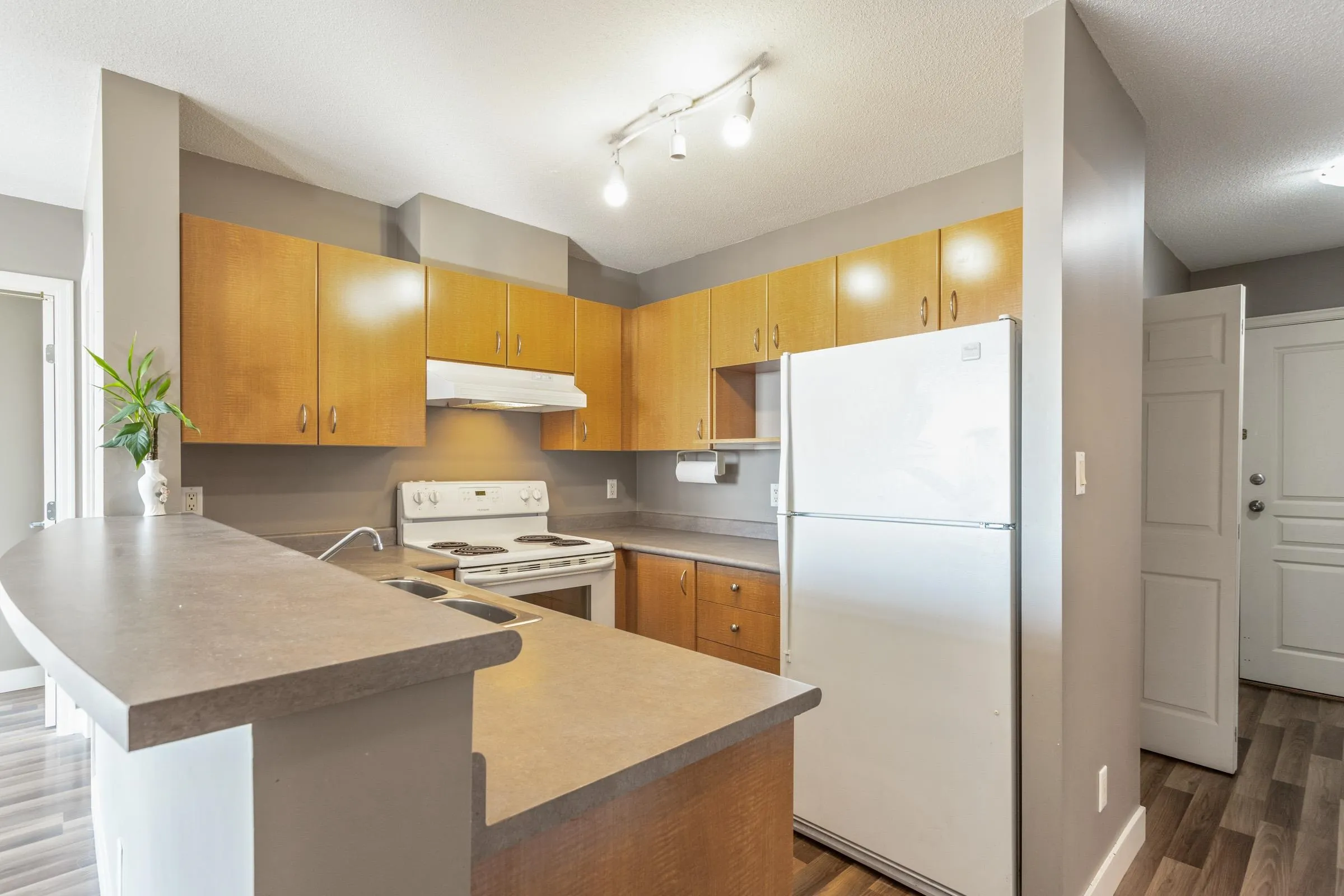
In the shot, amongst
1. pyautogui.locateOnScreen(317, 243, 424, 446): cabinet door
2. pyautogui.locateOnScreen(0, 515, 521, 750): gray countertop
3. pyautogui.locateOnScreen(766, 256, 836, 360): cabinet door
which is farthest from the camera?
pyautogui.locateOnScreen(766, 256, 836, 360): cabinet door

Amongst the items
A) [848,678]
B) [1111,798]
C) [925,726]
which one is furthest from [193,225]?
[1111,798]

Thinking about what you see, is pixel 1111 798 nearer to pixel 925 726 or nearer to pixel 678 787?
pixel 925 726

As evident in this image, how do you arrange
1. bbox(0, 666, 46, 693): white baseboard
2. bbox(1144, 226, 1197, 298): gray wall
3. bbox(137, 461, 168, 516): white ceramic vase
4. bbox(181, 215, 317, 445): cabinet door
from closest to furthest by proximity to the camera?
1. bbox(137, 461, 168, 516): white ceramic vase
2. bbox(181, 215, 317, 445): cabinet door
3. bbox(1144, 226, 1197, 298): gray wall
4. bbox(0, 666, 46, 693): white baseboard

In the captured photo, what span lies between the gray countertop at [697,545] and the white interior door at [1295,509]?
289 cm

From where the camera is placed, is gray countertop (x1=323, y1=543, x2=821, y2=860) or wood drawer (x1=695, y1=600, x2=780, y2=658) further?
wood drawer (x1=695, y1=600, x2=780, y2=658)

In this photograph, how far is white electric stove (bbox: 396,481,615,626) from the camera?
9.20ft

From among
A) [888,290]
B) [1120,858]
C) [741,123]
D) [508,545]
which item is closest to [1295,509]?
[1120,858]

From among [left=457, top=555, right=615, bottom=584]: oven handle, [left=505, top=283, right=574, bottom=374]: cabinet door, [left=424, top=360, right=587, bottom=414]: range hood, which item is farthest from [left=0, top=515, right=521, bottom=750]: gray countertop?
[left=505, top=283, right=574, bottom=374]: cabinet door

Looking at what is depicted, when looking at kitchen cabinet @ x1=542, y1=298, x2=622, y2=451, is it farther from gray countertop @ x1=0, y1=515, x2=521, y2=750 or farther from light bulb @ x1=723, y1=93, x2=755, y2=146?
gray countertop @ x1=0, y1=515, x2=521, y2=750

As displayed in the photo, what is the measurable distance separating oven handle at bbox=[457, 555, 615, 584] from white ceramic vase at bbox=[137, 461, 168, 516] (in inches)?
39.4

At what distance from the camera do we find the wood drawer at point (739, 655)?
268 centimetres

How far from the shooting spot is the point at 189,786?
0.66 m

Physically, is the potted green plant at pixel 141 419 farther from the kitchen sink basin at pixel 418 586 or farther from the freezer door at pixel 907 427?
the freezer door at pixel 907 427

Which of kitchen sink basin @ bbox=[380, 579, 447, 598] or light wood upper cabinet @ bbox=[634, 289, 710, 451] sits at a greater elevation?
light wood upper cabinet @ bbox=[634, 289, 710, 451]
